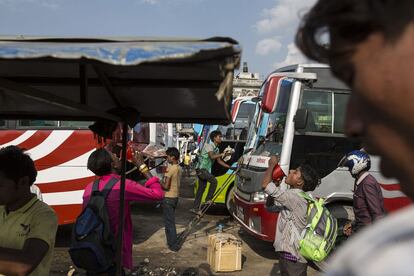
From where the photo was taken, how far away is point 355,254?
62 cm

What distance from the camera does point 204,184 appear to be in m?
9.59

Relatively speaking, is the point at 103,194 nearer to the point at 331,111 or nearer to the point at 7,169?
the point at 7,169

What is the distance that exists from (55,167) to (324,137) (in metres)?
4.45

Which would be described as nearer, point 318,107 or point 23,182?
point 23,182

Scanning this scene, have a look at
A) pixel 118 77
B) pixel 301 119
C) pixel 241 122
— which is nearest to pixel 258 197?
pixel 301 119

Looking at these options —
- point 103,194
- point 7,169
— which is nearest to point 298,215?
point 103,194

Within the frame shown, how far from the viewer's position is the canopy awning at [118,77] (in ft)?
4.52

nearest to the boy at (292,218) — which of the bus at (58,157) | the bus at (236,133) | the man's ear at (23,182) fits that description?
the man's ear at (23,182)

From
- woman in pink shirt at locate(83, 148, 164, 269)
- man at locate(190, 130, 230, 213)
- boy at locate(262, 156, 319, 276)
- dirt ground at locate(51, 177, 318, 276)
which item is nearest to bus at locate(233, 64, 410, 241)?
dirt ground at locate(51, 177, 318, 276)

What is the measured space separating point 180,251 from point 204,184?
252 centimetres

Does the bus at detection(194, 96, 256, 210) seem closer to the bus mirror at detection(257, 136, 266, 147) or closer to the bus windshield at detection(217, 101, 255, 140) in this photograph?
the bus windshield at detection(217, 101, 255, 140)

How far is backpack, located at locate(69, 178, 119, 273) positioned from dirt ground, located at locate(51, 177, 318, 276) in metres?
2.60

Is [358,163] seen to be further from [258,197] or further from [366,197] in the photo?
[258,197]

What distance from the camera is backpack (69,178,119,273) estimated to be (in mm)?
3316
